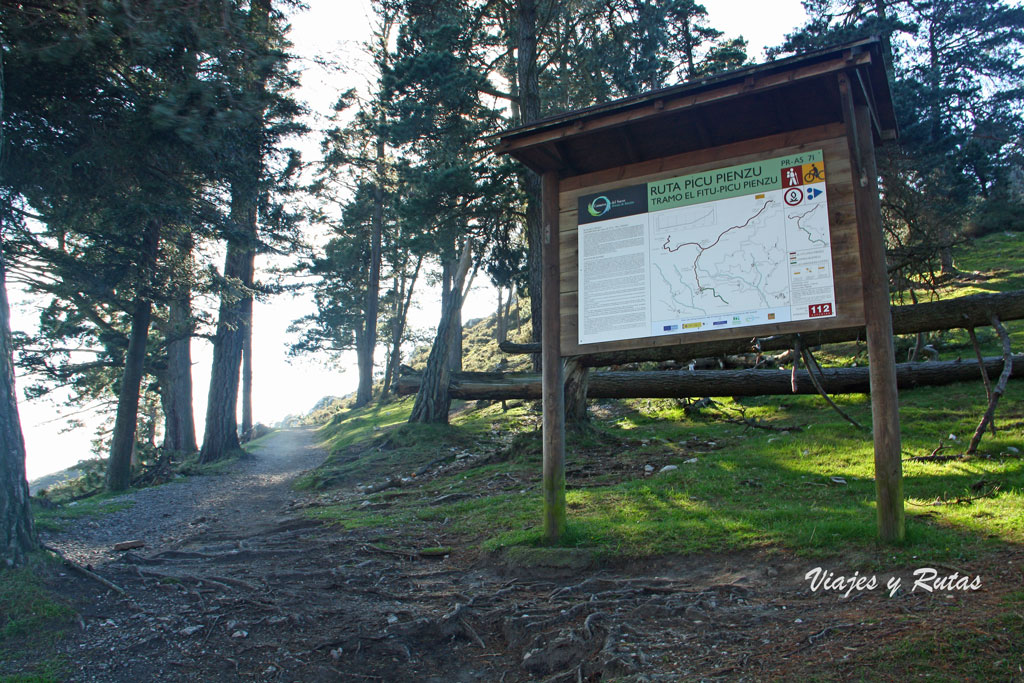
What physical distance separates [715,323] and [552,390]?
188 centimetres

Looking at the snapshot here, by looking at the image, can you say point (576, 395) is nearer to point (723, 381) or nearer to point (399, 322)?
point (723, 381)

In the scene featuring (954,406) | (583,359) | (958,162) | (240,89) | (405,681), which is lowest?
(405,681)

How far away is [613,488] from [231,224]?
8.94m

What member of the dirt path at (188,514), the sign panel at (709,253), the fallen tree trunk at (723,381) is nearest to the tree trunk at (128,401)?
the dirt path at (188,514)

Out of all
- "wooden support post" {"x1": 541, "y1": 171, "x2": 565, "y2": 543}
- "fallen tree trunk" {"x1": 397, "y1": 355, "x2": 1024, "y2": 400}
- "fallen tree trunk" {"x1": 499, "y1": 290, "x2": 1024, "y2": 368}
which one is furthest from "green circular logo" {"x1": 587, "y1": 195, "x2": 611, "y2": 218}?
"fallen tree trunk" {"x1": 397, "y1": 355, "x2": 1024, "y2": 400}

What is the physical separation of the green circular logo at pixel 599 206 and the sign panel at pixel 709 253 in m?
0.01

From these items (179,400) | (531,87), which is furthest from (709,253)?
(179,400)

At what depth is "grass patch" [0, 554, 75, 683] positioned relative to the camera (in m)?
4.68

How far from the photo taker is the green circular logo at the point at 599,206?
694 cm

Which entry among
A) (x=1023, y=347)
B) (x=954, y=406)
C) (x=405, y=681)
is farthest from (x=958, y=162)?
(x=405, y=681)

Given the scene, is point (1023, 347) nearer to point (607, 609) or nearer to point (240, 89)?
point (607, 609)

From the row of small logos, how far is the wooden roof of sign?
6.22ft

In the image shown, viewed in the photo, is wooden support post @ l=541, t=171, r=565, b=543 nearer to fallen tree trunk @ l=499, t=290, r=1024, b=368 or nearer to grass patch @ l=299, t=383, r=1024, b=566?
grass patch @ l=299, t=383, r=1024, b=566

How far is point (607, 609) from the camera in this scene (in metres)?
5.05
